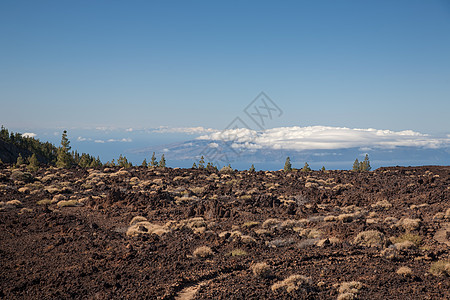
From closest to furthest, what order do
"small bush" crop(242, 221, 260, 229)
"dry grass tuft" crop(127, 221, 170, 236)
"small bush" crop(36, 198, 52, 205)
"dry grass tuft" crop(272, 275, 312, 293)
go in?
"dry grass tuft" crop(272, 275, 312, 293) → "dry grass tuft" crop(127, 221, 170, 236) → "small bush" crop(242, 221, 260, 229) → "small bush" crop(36, 198, 52, 205)

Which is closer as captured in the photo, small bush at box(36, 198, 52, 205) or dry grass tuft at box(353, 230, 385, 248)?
dry grass tuft at box(353, 230, 385, 248)

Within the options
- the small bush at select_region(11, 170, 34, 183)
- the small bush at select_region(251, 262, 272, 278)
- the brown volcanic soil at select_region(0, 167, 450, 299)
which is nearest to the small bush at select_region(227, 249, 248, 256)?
the brown volcanic soil at select_region(0, 167, 450, 299)

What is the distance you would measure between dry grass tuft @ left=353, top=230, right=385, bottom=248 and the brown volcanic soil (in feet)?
0.43

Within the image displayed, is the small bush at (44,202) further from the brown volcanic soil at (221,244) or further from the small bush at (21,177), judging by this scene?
the small bush at (21,177)

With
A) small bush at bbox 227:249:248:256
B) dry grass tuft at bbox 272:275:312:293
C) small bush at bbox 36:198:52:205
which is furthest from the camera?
small bush at bbox 36:198:52:205

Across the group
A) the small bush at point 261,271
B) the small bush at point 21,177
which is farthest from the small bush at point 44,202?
the small bush at point 261,271

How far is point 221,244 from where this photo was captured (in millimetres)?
16344

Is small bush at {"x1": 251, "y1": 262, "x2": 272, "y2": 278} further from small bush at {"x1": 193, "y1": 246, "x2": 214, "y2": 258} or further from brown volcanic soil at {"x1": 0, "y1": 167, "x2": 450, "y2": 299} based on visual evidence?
small bush at {"x1": 193, "y1": 246, "x2": 214, "y2": 258}

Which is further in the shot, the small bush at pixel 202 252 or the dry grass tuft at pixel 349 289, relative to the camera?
the small bush at pixel 202 252

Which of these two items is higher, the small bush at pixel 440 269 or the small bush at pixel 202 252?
the small bush at pixel 440 269

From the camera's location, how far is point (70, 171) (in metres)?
46.3

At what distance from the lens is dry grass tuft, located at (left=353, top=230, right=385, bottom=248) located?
15078 millimetres

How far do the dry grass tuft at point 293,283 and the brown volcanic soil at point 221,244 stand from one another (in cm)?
8

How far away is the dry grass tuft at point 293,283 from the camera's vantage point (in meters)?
10.4
